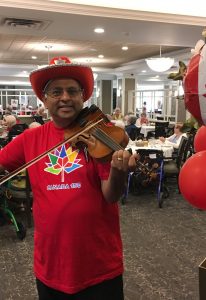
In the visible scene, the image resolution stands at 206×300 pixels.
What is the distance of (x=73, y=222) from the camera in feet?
3.58

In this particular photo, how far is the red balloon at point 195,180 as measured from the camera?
970 mm

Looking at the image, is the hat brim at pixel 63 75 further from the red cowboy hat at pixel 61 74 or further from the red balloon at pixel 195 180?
the red balloon at pixel 195 180

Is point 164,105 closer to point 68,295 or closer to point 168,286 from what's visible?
point 168,286

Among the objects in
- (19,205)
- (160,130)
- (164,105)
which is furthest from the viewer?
(164,105)

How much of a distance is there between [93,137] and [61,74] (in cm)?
25

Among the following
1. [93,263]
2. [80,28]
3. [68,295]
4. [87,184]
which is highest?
[80,28]

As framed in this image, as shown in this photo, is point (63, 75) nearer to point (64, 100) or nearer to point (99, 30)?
point (64, 100)

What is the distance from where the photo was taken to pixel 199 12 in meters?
4.42

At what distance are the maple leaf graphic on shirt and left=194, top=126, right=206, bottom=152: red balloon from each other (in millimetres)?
421

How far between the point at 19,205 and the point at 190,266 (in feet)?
6.95

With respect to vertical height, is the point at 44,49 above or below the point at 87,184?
above

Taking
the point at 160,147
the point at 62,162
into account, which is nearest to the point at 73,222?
the point at 62,162

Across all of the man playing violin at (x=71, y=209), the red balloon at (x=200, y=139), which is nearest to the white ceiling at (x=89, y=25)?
the man playing violin at (x=71, y=209)

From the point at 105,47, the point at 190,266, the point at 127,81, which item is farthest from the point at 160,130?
the point at 127,81
